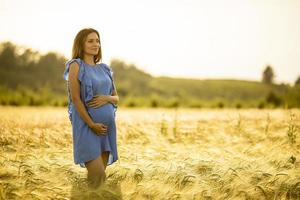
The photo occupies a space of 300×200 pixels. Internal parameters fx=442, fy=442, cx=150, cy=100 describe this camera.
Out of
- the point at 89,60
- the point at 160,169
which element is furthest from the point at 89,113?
the point at 160,169

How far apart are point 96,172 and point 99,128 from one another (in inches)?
17.1

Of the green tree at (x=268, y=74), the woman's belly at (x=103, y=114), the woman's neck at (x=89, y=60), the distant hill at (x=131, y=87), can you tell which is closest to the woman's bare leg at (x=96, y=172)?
the woman's belly at (x=103, y=114)

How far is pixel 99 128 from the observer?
413 centimetres

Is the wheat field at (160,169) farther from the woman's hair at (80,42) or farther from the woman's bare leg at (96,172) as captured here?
the woman's hair at (80,42)

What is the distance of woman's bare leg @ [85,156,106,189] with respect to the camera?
4.18 meters

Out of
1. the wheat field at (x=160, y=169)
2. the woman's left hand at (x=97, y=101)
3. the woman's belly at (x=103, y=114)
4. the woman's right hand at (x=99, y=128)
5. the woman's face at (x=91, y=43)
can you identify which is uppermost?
the woman's face at (x=91, y=43)

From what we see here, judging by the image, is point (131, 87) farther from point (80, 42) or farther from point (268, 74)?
point (80, 42)

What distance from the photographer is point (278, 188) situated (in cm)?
423

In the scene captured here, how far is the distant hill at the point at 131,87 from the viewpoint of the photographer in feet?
65.8

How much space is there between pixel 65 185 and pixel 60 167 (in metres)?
0.53

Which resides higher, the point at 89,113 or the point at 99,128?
the point at 89,113

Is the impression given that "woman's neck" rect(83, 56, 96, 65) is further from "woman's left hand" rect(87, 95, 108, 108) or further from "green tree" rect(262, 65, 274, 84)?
"green tree" rect(262, 65, 274, 84)

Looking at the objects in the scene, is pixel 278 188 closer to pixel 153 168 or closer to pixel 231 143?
pixel 153 168

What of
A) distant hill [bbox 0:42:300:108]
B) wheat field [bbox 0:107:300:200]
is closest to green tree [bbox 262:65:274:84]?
distant hill [bbox 0:42:300:108]
